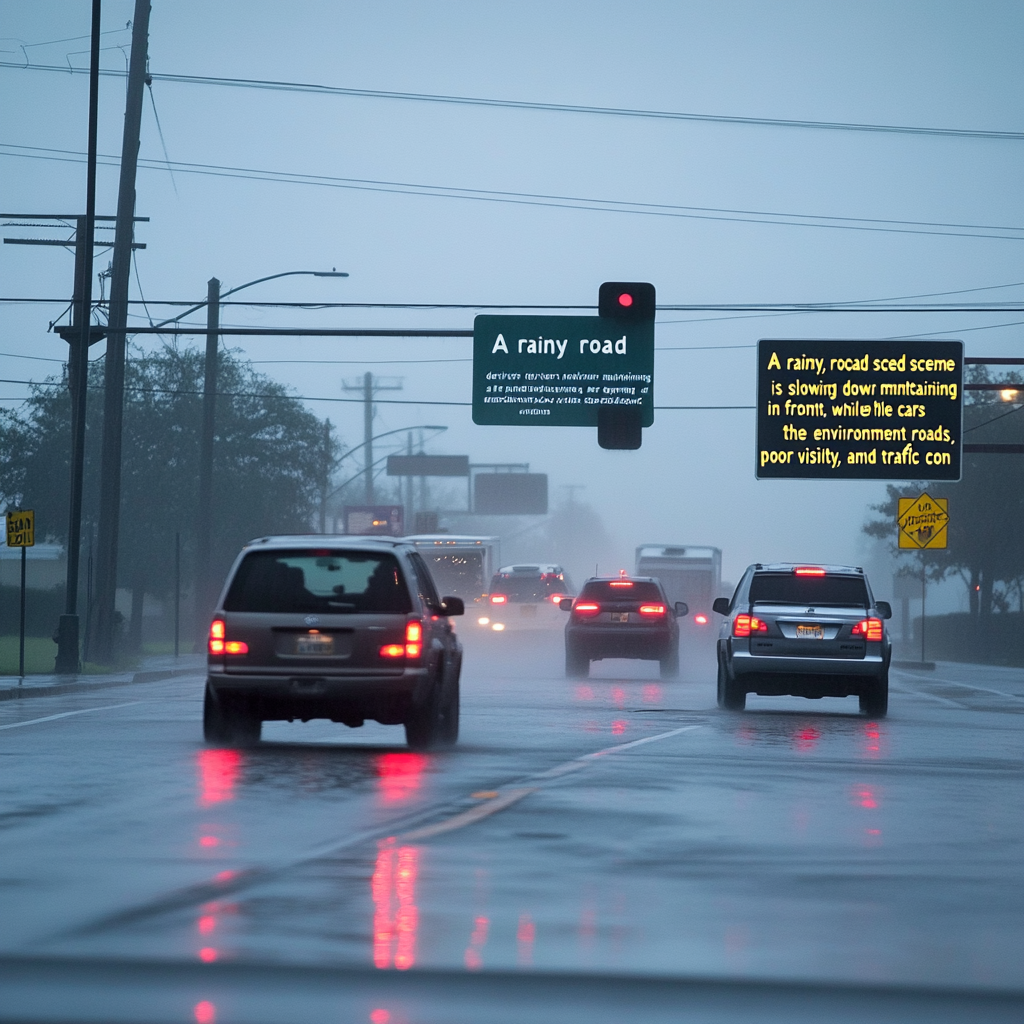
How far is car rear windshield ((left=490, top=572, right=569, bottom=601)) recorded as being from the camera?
4122cm

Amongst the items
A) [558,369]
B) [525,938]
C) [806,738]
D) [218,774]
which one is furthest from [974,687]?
[525,938]

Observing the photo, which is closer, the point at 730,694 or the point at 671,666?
the point at 730,694

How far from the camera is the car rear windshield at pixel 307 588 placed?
16.0 metres

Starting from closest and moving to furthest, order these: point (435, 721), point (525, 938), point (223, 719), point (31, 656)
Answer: point (525, 938) < point (223, 719) < point (435, 721) < point (31, 656)

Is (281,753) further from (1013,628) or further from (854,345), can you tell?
(1013,628)

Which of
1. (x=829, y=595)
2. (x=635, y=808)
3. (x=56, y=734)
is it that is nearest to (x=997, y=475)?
(x=829, y=595)

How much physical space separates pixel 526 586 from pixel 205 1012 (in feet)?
119

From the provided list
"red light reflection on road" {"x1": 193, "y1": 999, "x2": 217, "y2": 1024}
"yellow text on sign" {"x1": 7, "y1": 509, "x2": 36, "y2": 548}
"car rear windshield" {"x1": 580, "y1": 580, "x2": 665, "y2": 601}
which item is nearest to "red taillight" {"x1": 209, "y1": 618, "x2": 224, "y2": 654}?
"red light reflection on road" {"x1": 193, "y1": 999, "x2": 217, "y2": 1024}

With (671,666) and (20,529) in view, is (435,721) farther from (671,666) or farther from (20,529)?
(671,666)

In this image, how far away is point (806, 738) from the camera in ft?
62.1

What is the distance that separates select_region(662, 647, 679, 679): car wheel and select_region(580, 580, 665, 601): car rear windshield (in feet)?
5.22

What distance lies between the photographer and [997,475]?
62.4 meters

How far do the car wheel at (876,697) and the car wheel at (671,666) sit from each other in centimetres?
1184

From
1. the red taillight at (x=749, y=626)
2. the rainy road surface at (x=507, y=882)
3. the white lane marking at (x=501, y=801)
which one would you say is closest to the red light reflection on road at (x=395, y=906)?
the rainy road surface at (x=507, y=882)
